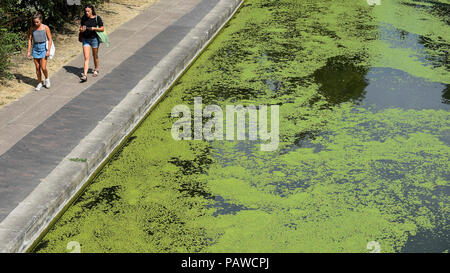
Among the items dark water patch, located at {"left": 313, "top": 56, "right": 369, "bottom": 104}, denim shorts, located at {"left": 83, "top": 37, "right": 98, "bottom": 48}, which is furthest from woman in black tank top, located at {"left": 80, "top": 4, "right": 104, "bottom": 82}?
dark water patch, located at {"left": 313, "top": 56, "right": 369, "bottom": 104}

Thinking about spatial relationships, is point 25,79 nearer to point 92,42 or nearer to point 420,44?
point 92,42

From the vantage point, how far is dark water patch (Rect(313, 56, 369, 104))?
899 centimetres

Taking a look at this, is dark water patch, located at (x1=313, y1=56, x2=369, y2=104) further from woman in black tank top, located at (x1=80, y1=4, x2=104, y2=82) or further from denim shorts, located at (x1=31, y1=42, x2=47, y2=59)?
denim shorts, located at (x1=31, y1=42, x2=47, y2=59)

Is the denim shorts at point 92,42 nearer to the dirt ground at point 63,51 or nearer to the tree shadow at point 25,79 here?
the dirt ground at point 63,51

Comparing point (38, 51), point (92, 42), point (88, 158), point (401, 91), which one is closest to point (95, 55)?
point (92, 42)

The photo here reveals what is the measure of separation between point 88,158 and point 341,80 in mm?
4761

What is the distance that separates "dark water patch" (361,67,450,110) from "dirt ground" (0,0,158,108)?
16.0ft

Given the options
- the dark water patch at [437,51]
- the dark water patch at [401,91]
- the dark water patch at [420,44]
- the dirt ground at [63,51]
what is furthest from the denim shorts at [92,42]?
the dark water patch at [437,51]

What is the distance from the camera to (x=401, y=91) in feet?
30.2

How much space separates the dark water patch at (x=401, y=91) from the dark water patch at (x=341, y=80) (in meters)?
0.12

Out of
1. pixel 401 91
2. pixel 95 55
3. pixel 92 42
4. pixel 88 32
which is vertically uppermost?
pixel 88 32
